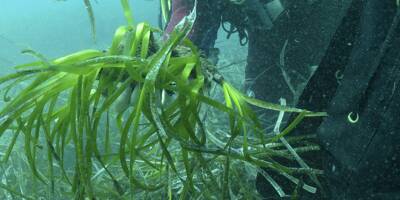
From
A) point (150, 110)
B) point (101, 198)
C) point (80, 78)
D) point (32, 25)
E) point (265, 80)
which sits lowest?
point (101, 198)

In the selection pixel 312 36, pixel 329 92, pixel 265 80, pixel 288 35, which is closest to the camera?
pixel 329 92

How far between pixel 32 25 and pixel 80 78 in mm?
26363

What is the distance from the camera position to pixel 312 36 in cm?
253

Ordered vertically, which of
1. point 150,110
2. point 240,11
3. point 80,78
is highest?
point 240,11

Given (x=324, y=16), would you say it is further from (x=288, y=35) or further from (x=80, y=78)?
(x=80, y=78)

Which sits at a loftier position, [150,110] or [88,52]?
[88,52]

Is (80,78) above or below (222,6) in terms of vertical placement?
below

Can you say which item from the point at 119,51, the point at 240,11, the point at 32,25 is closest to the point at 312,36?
the point at 240,11

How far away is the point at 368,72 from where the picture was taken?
122cm

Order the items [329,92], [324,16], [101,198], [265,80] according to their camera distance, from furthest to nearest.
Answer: [265,80] → [324,16] → [101,198] → [329,92]

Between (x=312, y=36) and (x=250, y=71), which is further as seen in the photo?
(x=250, y=71)

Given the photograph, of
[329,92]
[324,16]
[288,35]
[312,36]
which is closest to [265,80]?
[288,35]

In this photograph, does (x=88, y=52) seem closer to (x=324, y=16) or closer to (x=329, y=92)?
(x=329, y=92)

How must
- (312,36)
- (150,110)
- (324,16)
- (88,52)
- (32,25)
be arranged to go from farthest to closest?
1. (32,25)
2. (312,36)
3. (324,16)
4. (88,52)
5. (150,110)
